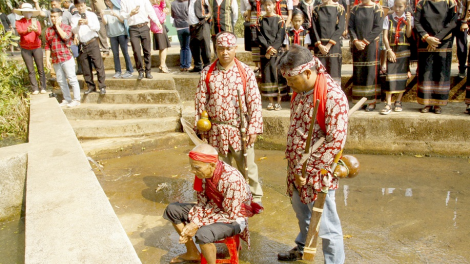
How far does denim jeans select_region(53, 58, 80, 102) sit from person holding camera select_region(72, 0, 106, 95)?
263mm

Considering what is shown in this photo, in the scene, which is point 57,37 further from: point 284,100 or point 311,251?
point 311,251

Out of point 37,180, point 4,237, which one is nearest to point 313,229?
point 37,180

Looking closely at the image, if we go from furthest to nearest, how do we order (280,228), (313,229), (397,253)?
(280,228)
(397,253)
(313,229)

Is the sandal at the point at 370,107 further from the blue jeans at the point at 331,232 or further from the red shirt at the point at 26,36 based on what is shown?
the red shirt at the point at 26,36

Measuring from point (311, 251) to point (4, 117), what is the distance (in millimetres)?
5717

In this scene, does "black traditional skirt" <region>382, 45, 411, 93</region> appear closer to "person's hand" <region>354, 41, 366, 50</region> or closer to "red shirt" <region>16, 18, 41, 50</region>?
"person's hand" <region>354, 41, 366, 50</region>

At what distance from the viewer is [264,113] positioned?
6.62 m

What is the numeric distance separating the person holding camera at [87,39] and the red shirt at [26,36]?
85 cm

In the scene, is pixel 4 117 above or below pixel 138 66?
below

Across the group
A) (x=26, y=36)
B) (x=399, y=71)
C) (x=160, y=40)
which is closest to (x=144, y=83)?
(x=160, y=40)

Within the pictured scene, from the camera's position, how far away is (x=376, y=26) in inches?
240

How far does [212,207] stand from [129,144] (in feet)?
12.0

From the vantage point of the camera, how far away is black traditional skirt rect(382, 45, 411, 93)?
6168mm

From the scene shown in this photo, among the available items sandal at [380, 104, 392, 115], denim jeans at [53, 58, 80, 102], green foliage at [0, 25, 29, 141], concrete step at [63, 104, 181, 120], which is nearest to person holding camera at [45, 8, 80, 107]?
denim jeans at [53, 58, 80, 102]
